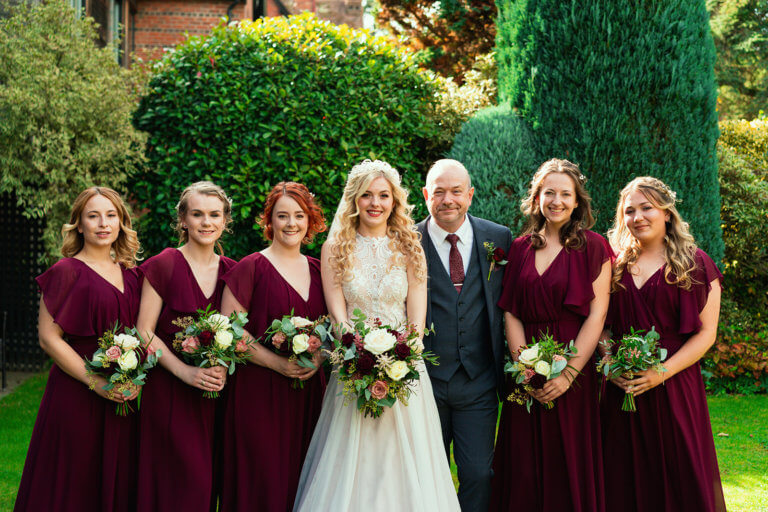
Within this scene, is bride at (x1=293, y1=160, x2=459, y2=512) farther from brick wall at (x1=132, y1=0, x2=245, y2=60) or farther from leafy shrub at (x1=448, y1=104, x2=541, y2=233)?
brick wall at (x1=132, y1=0, x2=245, y2=60)

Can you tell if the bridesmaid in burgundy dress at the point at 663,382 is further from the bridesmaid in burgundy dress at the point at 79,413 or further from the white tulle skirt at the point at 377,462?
the bridesmaid in burgundy dress at the point at 79,413

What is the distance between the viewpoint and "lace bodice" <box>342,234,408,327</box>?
14.5 feet

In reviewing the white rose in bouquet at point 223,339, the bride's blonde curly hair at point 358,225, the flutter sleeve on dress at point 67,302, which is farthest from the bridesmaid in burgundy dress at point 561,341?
the flutter sleeve on dress at point 67,302

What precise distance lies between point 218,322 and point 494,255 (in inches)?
74.1

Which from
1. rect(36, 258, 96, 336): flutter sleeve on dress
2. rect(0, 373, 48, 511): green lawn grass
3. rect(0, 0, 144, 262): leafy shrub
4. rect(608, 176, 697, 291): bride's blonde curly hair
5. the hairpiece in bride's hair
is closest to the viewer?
rect(36, 258, 96, 336): flutter sleeve on dress

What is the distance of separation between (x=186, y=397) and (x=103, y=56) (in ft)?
21.6

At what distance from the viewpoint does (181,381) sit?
440 cm

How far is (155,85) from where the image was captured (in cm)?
822

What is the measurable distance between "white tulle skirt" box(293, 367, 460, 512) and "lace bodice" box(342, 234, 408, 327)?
0.51m

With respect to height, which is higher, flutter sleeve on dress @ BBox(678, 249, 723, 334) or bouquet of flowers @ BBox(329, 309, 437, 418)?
flutter sleeve on dress @ BBox(678, 249, 723, 334)

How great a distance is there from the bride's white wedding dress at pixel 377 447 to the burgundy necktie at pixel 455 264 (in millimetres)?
406

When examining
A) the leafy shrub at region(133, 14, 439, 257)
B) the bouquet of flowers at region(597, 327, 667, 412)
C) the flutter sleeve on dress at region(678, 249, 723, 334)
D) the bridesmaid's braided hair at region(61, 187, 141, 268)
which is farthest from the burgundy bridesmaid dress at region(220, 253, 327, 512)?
the leafy shrub at region(133, 14, 439, 257)

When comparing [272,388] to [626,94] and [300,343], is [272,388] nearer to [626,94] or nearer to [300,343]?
[300,343]

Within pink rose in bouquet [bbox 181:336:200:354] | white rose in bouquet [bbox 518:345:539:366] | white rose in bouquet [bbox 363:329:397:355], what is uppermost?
white rose in bouquet [bbox 363:329:397:355]
